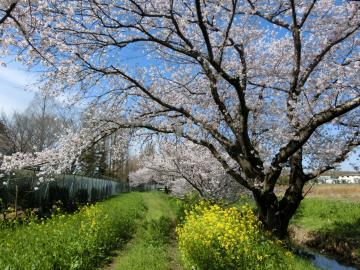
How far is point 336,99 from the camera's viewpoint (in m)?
9.98

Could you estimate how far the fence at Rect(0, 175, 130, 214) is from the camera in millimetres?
14461

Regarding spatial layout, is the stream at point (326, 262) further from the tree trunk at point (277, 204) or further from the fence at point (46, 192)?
the fence at point (46, 192)

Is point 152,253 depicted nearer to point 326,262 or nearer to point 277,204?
point 277,204

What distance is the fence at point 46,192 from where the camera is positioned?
14461 millimetres

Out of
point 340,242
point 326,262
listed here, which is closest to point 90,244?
point 326,262

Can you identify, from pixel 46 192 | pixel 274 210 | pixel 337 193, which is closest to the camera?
pixel 274 210

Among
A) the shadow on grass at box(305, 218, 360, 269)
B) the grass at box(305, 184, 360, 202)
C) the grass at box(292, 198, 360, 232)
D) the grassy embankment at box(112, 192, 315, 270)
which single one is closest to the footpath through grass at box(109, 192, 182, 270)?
the grassy embankment at box(112, 192, 315, 270)

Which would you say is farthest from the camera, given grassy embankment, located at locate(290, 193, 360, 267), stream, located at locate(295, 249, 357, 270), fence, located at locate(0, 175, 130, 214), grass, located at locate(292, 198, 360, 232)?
grass, located at locate(292, 198, 360, 232)

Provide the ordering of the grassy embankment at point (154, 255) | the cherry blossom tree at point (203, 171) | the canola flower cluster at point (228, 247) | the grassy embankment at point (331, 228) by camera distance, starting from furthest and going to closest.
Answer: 1. the cherry blossom tree at point (203, 171)
2. the grassy embankment at point (331, 228)
3. the grassy embankment at point (154, 255)
4. the canola flower cluster at point (228, 247)

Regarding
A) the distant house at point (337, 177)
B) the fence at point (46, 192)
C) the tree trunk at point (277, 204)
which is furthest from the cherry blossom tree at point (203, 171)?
the tree trunk at point (277, 204)

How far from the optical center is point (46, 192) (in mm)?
17953

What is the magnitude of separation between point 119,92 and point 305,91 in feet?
17.1

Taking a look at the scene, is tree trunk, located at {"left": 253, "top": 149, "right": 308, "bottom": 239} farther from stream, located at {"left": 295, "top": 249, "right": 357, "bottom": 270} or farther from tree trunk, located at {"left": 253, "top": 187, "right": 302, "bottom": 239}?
stream, located at {"left": 295, "top": 249, "right": 357, "bottom": 270}

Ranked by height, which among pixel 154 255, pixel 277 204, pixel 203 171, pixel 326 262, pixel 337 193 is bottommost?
pixel 326 262
